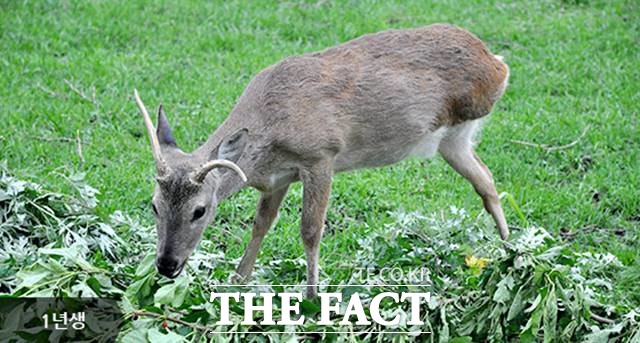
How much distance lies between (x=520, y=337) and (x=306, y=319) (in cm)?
92

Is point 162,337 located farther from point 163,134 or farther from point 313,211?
point 313,211

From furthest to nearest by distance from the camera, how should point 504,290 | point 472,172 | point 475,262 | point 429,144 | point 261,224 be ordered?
1. point 472,172
2. point 429,144
3. point 261,224
4. point 475,262
5. point 504,290

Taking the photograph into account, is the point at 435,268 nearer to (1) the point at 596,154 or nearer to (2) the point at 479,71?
(2) the point at 479,71

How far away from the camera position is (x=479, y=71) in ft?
21.6

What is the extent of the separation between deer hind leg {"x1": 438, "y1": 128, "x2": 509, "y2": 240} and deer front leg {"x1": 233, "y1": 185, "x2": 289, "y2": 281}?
1.10 meters

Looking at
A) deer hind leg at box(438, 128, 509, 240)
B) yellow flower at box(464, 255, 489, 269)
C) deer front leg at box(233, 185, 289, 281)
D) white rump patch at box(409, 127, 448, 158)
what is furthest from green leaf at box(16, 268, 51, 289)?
deer hind leg at box(438, 128, 509, 240)

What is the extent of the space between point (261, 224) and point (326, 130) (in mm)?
655

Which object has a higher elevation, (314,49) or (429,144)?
(429,144)

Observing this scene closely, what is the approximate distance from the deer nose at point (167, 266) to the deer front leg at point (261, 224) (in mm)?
989

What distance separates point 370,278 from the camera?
19.4 ft

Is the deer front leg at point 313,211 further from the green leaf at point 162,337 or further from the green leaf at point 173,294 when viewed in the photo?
the green leaf at point 162,337

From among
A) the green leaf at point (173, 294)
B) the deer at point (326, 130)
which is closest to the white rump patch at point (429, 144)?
the deer at point (326, 130)

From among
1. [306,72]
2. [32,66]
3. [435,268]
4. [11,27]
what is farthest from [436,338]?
[11,27]

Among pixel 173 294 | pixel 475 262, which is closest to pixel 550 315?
pixel 475 262
